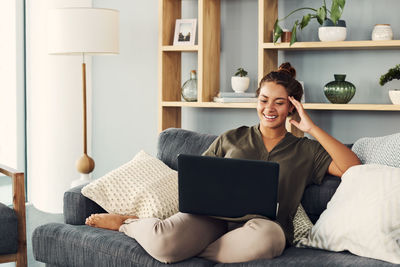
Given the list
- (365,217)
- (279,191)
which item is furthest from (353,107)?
(365,217)

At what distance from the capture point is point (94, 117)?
195 inches

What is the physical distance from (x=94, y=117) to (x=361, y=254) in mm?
3180

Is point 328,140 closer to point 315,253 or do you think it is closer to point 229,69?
point 315,253

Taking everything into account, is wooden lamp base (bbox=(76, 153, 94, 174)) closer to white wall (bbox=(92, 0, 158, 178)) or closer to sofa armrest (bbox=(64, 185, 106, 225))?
white wall (bbox=(92, 0, 158, 178))

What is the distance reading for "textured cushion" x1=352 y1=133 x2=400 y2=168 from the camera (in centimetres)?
247

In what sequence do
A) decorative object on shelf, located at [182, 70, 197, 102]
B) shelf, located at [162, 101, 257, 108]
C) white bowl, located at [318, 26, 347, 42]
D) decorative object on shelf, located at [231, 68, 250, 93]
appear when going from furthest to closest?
decorative object on shelf, located at [182, 70, 197, 102] < decorative object on shelf, located at [231, 68, 250, 93] < shelf, located at [162, 101, 257, 108] < white bowl, located at [318, 26, 347, 42]

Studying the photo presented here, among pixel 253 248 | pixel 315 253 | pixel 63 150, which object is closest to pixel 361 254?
pixel 315 253

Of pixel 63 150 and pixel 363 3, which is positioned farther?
pixel 63 150

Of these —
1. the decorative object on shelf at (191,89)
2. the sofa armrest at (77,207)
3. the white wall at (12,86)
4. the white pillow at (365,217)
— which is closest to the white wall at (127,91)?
the decorative object on shelf at (191,89)

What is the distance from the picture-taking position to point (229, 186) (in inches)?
86.3

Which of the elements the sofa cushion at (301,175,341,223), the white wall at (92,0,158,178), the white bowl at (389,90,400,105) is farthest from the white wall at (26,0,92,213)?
the sofa cushion at (301,175,341,223)

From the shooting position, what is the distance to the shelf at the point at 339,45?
3.52m

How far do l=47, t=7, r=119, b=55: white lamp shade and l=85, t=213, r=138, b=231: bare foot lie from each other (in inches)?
66.1

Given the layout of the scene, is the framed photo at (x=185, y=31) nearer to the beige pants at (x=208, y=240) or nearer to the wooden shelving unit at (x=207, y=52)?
the wooden shelving unit at (x=207, y=52)
